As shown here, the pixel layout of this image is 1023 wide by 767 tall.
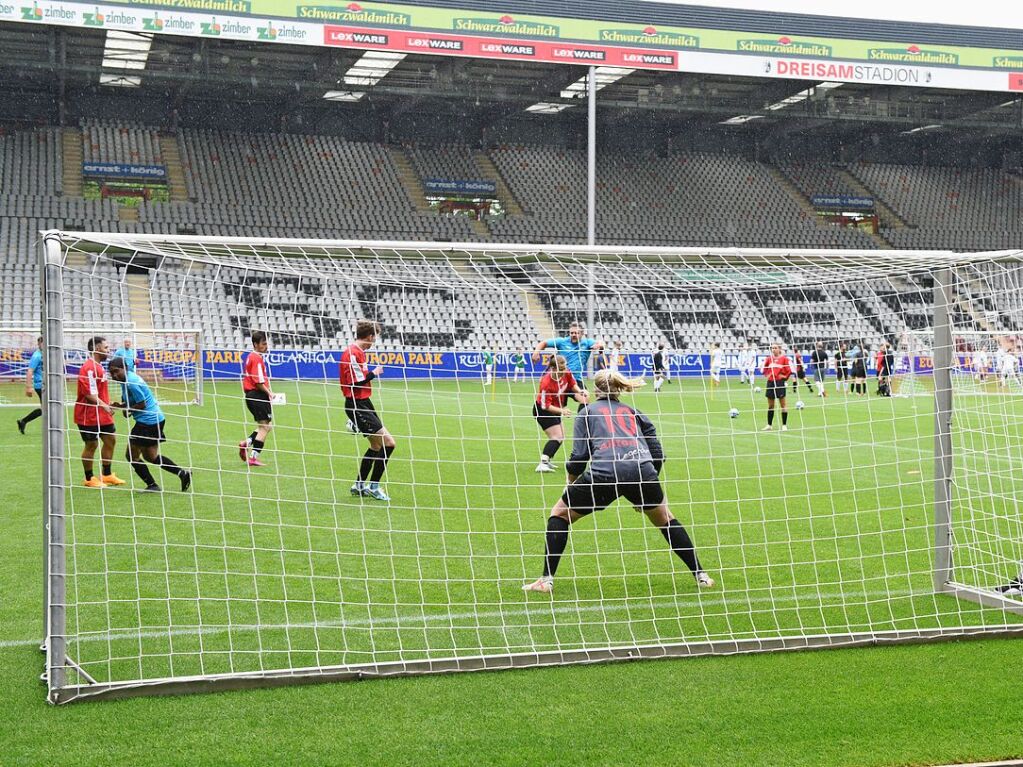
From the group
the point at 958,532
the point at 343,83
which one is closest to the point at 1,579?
the point at 958,532

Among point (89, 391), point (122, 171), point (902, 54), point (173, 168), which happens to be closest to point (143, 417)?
point (89, 391)

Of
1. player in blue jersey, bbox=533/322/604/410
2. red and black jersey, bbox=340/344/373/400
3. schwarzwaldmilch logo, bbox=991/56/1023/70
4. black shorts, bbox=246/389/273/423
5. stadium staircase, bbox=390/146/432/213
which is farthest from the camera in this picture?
stadium staircase, bbox=390/146/432/213

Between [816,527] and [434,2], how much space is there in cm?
2787

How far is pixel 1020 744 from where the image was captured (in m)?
4.49

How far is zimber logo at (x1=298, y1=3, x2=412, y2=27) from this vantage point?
3180cm

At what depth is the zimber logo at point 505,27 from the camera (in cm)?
3291

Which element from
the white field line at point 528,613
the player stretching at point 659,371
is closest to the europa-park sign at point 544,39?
the player stretching at point 659,371

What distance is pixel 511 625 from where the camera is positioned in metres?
6.23

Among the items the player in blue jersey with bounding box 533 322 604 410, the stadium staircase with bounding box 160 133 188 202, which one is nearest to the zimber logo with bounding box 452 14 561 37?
the stadium staircase with bounding box 160 133 188 202

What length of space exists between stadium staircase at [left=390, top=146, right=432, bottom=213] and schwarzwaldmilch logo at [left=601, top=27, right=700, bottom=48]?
1130cm

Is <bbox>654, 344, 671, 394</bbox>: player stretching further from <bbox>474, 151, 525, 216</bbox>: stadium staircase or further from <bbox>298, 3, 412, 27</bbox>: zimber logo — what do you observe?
<bbox>474, 151, 525, 216</bbox>: stadium staircase

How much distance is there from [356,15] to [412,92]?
5.24 metres

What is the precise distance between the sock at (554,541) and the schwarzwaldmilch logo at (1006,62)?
36.8 meters

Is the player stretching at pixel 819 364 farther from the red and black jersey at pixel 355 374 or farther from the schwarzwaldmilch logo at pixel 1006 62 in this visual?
the schwarzwaldmilch logo at pixel 1006 62
